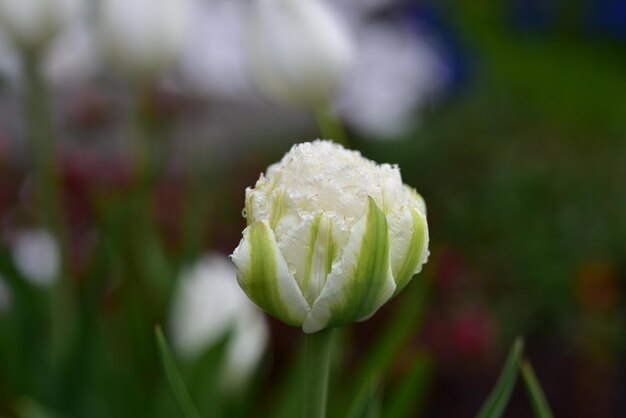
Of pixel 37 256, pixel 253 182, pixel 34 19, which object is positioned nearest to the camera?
pixel 34 19

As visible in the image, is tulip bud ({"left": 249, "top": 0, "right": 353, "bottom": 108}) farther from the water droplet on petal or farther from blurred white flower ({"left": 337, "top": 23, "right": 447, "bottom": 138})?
blurred white flower ({"left": 337, "top": 23, "right": 447, "bottom": 138})

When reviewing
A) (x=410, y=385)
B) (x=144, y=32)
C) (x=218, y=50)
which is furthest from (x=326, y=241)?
(x=218, y=50)

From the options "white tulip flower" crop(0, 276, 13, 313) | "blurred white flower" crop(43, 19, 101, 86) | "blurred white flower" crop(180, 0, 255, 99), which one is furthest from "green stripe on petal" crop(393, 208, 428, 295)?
"blurred white flower" crop(180, 0, 255, 99)

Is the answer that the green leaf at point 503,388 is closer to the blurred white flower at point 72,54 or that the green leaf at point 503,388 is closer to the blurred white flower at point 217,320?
the blurred white flower at point 217,320

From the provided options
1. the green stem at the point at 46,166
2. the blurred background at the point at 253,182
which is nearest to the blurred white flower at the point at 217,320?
the blurred background at the point at 253,182

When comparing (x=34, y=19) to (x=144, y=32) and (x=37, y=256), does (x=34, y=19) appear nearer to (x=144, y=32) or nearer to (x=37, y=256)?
(x=144, y=32)

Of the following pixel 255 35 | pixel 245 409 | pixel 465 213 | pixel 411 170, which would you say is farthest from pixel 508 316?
pixel 255 35

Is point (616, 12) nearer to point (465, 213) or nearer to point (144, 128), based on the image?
point (465, 213)
